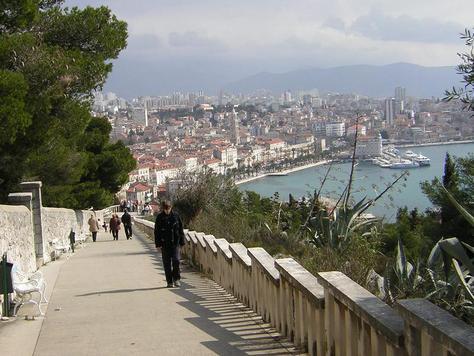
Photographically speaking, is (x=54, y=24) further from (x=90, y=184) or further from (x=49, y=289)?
(x=90, y=184)

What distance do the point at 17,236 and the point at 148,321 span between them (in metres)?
4.73

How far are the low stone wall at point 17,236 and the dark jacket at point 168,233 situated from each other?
196 cm

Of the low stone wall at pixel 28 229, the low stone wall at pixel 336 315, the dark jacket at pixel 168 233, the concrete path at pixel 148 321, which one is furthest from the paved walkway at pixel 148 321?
the low stone wall at pixel 28 229

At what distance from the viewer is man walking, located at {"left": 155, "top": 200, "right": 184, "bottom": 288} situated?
952 centimetres

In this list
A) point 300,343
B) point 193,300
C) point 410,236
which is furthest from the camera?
point 410,236

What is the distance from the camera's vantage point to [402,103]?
19875cm

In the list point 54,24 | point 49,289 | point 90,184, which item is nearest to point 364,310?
point 49,289

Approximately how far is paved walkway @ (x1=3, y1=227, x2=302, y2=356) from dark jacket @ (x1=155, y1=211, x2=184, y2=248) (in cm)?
60

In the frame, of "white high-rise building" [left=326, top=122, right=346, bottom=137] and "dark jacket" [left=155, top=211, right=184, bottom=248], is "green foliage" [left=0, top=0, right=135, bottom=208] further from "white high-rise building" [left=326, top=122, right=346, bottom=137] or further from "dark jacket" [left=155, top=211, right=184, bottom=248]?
"white high-rise building" [left=326, top=122, right=346, bottom=137]

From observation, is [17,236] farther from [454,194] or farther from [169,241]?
[454,194]

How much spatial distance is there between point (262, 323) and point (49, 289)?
4.59m

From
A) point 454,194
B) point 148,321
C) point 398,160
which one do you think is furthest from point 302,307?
point 398,160

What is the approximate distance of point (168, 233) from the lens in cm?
959

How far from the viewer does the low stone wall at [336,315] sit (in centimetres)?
317
